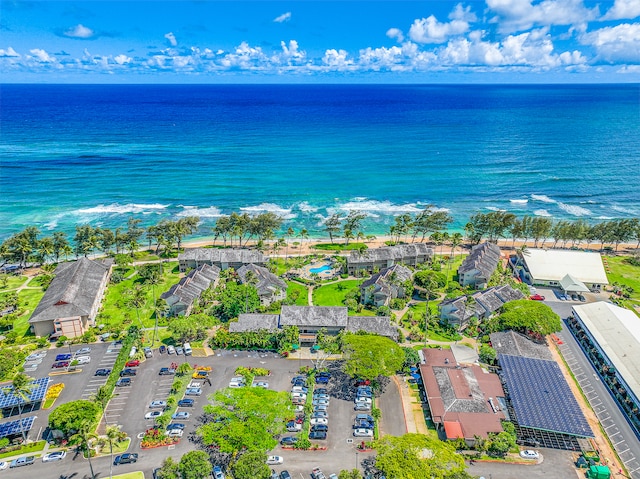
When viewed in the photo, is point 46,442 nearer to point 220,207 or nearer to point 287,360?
point 287,360

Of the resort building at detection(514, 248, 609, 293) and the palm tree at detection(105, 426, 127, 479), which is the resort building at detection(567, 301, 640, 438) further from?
the palm tree at detection(105, 426, 127, 479)

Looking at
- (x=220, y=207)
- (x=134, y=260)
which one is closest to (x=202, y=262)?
(x=134, y=260)

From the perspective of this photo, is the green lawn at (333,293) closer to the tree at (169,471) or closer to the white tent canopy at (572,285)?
the white tent canopy at (572,285)

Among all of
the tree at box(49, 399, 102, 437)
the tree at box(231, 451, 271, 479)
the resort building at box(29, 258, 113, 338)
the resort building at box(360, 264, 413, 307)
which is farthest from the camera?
the resort building at box(360, 264, 413, 307)

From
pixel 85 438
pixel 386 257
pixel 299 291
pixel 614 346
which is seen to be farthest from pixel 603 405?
pixel 85 438

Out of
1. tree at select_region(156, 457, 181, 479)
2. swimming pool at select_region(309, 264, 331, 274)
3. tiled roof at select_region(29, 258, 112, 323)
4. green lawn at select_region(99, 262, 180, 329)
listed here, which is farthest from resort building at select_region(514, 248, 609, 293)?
tiled roof at select_region(29, 258, 112, 323)

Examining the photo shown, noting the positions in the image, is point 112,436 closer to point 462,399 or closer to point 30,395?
point 30,395
